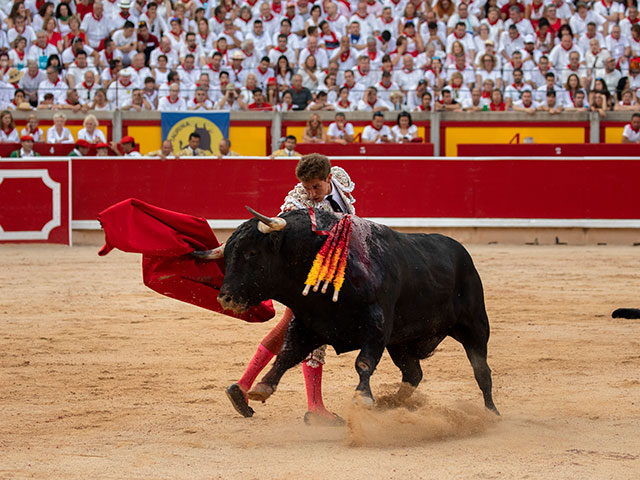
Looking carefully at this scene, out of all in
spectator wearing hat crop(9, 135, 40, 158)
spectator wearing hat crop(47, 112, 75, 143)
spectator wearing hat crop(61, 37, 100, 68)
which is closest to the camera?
spectator wearing hat crop(9, 135, 40, 158)

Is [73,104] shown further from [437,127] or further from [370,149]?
[437,127]

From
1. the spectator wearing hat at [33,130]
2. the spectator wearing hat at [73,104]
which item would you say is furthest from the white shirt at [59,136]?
the spectator wearing hat at [73,104]

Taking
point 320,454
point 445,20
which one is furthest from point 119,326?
point 445,20

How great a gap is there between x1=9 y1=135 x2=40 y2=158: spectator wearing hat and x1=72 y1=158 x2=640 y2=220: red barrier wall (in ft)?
1.83

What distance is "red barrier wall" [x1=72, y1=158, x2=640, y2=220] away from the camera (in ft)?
41.1

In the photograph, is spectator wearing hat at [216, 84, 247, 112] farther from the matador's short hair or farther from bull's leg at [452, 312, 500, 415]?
the matador's short hair

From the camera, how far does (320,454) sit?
156 inches

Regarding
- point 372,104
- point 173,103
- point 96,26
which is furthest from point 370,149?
point 96,26

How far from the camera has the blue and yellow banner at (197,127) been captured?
13.5 metres

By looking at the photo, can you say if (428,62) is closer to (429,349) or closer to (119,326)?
(119,326)

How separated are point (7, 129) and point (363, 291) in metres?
9.75

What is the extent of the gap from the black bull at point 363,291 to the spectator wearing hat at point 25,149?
865 centimetres

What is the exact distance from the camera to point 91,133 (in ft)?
42.1

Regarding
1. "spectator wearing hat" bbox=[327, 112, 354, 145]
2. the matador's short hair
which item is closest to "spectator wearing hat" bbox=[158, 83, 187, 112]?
"spectator wearing hat" bbox=[327, 112, 354, 145]
